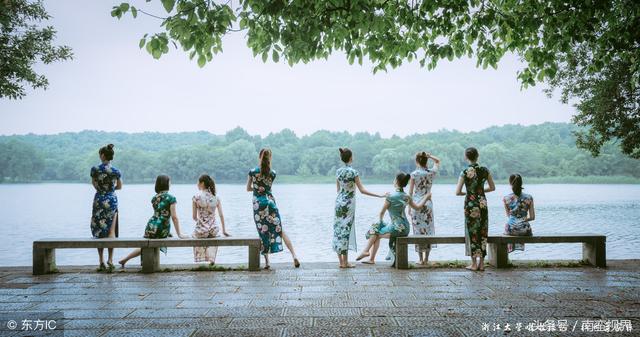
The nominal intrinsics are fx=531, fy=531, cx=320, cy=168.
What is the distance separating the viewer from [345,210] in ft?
26.9

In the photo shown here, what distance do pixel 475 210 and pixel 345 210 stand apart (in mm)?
1929

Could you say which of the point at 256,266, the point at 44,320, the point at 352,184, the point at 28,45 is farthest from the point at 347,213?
the point at 28,45

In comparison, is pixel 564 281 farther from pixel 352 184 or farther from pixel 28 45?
pixel 28 45

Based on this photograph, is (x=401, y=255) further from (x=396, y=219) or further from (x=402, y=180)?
(x=402, y=180)

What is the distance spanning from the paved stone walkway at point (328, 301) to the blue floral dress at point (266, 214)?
44 cm

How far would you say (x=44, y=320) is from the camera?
4.79m

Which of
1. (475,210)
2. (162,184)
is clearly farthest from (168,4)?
(475,210)

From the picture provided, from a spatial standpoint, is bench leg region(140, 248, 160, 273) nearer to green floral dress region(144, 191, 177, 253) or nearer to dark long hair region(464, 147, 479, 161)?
green floral dress region(144, 191, 177, 253)

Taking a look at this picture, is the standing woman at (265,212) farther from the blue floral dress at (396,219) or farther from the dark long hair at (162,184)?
the blue floral dress at (396,219)

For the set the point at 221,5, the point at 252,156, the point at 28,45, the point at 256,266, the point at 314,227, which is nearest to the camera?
the point at 221,5

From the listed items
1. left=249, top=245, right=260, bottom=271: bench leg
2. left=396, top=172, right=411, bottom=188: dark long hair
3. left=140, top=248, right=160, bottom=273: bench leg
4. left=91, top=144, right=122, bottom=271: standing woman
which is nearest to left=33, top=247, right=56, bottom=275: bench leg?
left=91, top=144, right=122, bottom=271: standing woman

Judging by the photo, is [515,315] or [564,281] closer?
[515,315]

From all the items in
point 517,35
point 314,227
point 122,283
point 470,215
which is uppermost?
point 517,35

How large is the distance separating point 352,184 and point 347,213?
455 mm
